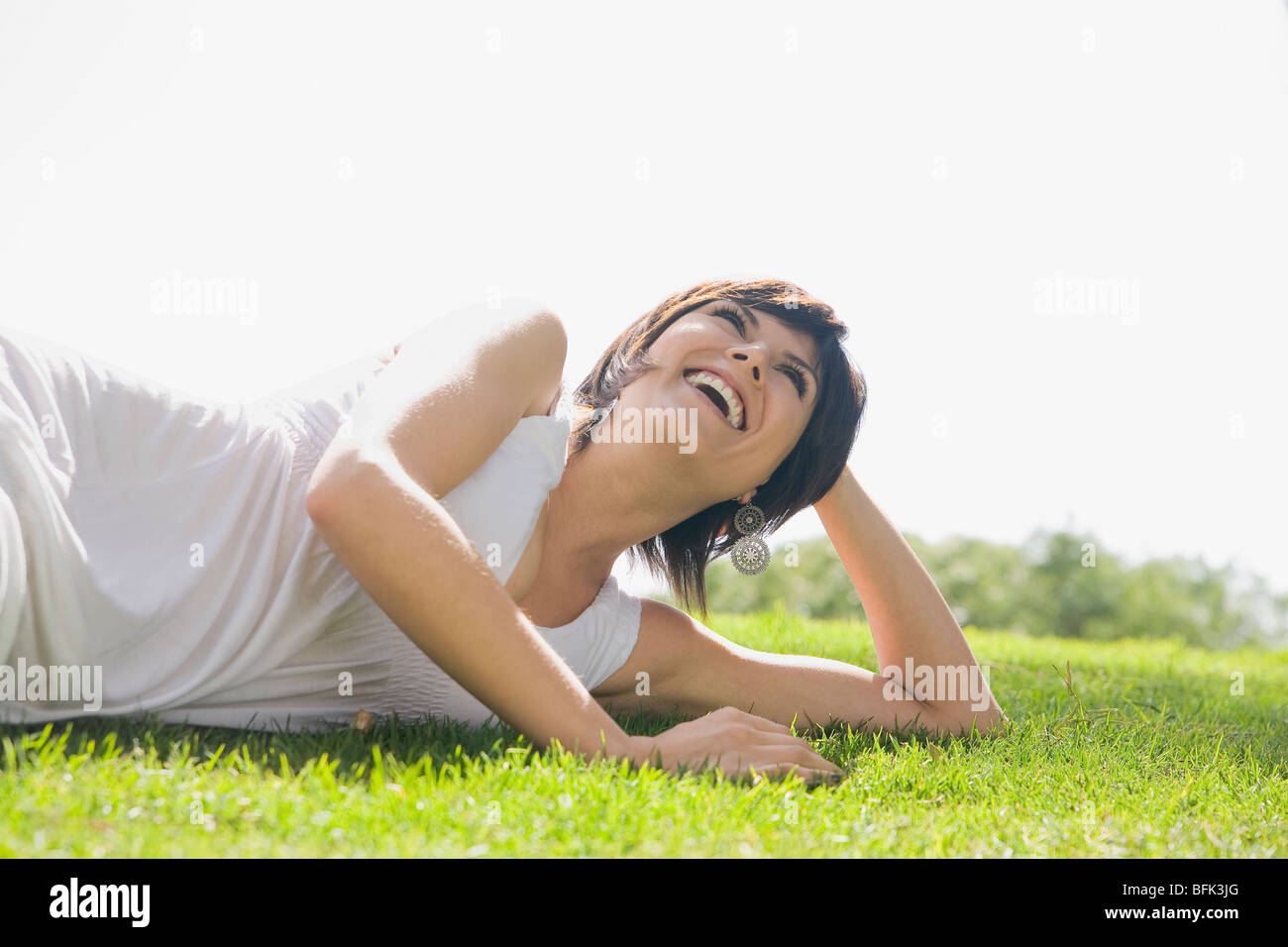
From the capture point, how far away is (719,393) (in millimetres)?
3189

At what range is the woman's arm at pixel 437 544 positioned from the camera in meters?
2.21

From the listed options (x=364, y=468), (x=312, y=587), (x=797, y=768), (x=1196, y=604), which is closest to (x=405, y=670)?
(x=312, y=587)

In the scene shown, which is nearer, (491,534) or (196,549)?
(196,549)

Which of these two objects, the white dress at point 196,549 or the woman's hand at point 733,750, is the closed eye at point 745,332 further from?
the woman's hand at point 733,750

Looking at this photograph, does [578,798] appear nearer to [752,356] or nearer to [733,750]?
[733,750]

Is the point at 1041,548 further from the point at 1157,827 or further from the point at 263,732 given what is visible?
the point at 263,732

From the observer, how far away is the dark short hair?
11.2 feet

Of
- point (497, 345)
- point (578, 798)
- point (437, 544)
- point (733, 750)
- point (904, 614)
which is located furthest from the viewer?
point (904, 614)

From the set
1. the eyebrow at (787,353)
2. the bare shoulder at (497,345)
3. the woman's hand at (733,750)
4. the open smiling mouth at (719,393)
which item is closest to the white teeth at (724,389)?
the open smiling mouth at (719,393)

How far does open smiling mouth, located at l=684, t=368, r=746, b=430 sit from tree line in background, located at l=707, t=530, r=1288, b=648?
9664 millimetres

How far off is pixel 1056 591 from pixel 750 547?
12012mm

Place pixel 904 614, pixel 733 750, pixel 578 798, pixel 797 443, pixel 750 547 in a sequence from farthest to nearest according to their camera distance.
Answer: pixel 750 547, pixel 904 614, pixel 797 443, pixel 733 750, pixel 578 798

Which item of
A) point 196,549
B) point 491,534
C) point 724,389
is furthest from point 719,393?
point 196,549

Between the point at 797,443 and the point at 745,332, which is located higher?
the point at 745,332
